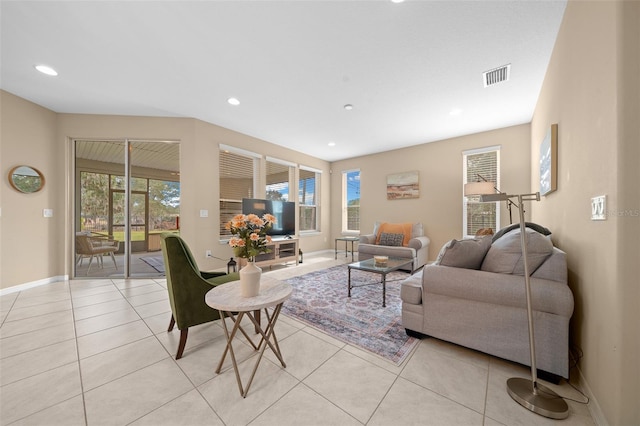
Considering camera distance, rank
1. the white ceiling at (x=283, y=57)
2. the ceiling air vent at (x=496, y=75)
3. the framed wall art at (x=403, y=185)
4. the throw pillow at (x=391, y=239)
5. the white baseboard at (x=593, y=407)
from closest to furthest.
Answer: the white baseboard at (x=593, y=407), the white ceiling at (x=283, y=57), the ceiling air vent at (x=496, y=75), the throw pillow at (x=391, y=239), the framed wall art at (x=403, y=185)

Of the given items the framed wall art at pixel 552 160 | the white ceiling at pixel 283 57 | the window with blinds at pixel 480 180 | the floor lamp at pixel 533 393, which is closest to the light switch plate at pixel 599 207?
the floor lamp at pixel 533 393

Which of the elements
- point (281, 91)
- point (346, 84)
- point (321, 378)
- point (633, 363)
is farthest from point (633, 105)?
point (281, 91)

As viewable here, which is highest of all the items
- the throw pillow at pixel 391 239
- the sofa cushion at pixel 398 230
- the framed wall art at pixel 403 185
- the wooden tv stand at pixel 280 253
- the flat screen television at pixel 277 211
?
the framed wall art at pixel 403 185

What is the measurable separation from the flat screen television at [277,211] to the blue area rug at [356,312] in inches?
53.4

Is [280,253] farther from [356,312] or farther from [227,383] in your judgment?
[227,383]

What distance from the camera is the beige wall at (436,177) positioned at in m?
4.20

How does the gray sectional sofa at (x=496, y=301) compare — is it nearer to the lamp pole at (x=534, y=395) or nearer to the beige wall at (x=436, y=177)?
the lamp pole at (x=534, y=395)

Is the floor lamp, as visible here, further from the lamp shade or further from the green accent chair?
the lamp shade

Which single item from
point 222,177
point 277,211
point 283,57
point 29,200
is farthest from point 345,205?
point 29,200

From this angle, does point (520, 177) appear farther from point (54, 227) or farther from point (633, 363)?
point (54, 227)

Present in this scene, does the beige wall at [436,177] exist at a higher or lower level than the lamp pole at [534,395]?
higher

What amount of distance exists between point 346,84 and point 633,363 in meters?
3.14

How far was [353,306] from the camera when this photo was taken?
107 inches

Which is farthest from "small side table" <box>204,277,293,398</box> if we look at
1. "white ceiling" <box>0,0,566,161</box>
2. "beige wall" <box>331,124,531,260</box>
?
"beige wall" <box>331,124,531,260</box>
